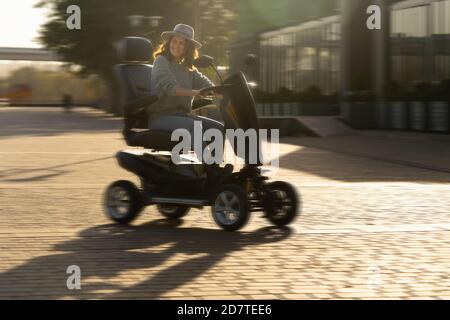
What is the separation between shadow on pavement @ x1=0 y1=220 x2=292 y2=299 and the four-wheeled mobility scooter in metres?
0.20

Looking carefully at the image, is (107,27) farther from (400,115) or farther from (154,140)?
(154,140)

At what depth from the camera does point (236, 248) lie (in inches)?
279

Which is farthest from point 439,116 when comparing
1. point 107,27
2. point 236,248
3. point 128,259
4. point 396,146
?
point 107,27

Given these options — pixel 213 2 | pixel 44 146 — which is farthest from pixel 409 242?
pixel 213 2

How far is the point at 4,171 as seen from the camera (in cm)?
1474

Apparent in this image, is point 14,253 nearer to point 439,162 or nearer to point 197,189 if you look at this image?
point 197,189

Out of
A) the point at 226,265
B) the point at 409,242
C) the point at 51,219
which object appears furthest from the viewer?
the point at 51,219

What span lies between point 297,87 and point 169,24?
311 inches

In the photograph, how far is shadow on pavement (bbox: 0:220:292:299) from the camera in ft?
18.1

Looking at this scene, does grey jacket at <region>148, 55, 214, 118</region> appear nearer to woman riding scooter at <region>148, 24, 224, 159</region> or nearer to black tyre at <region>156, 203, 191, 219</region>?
woman riding scooter at <region>148, 24, 224, 159</region>

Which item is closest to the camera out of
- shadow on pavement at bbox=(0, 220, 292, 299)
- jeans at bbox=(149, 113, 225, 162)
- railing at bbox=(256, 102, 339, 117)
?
shadow on pavement at bbox=(0, 220, 292, 299)

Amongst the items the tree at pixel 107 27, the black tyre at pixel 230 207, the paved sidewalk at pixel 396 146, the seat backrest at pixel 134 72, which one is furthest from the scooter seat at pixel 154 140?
the tree at pixel 107 27

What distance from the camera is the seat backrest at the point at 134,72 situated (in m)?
8.49

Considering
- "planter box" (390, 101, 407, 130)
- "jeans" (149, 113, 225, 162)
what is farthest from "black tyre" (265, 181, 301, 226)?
"planter box" (390, 101, 407, 130)
